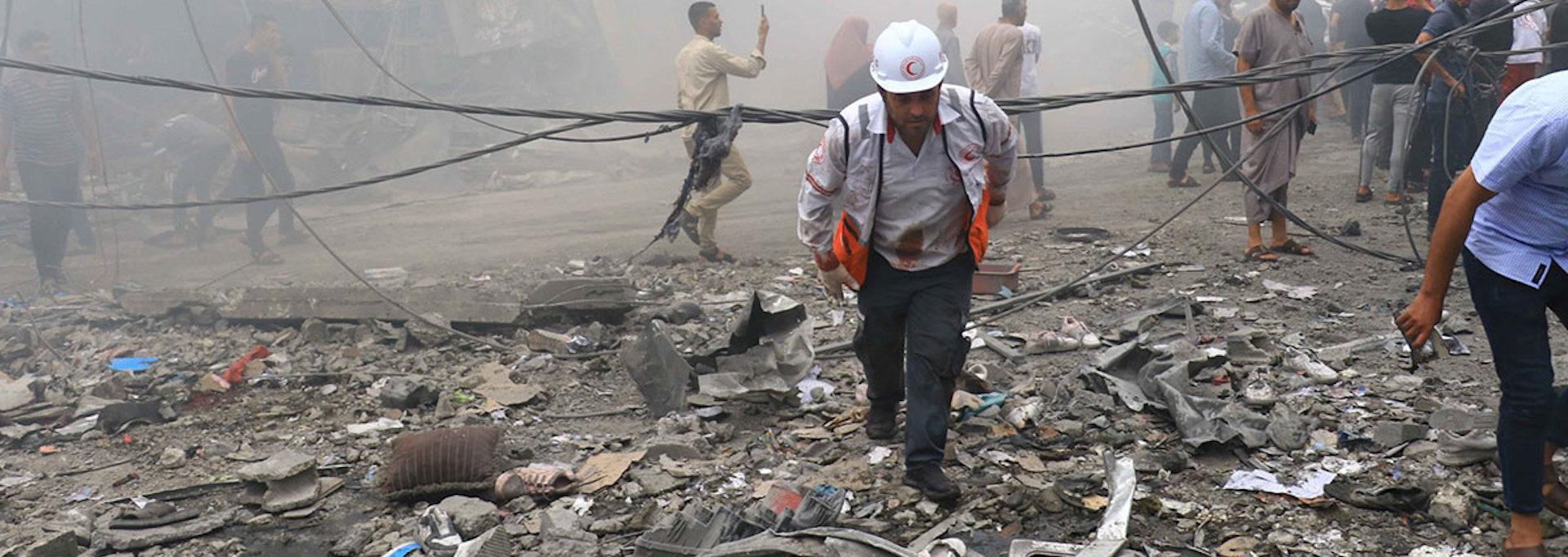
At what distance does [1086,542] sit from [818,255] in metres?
1.24

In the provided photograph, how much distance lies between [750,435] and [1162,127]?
790cm

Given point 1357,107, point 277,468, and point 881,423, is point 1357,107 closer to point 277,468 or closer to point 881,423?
point 881,423

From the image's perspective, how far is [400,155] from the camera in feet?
48.7

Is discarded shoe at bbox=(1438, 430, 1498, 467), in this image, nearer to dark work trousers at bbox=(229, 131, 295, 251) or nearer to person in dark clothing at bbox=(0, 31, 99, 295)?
dark work trousers at bbox=(229, 131, 295, 251)

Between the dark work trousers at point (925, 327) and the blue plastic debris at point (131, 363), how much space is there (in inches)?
179

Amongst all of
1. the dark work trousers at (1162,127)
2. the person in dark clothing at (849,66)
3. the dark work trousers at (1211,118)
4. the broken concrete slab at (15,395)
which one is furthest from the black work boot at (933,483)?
the dark work trousers at (1162,127)

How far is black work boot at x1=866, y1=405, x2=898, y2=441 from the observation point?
4223 mm

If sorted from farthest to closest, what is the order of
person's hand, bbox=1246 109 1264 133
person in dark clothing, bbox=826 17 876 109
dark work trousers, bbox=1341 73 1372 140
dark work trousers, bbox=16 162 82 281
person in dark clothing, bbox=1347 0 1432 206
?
dark work trousers, bbox=1341 73 1372 140 < person in dark clothing, bbox=826 17 876 109 < dark work trousers, bbox=16 162 82 281 < person in dark clothing, bbox=1347 0 1432 206 < person's hand, bbox=1246 109 1264 133

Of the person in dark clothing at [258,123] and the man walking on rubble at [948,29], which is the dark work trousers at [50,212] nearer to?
the person in dark clothing at [258,123]

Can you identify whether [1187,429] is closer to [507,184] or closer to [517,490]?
[517,490]

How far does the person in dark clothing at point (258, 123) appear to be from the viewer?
9.35 m

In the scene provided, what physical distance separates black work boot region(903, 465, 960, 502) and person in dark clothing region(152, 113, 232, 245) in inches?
363

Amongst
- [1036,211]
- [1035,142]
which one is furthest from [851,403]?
[1035,142]

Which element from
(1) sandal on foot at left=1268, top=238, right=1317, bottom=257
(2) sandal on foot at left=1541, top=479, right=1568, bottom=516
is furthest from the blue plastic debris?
(1) sandal on foot at left=1268, top=238, right=1317, bottom=257
